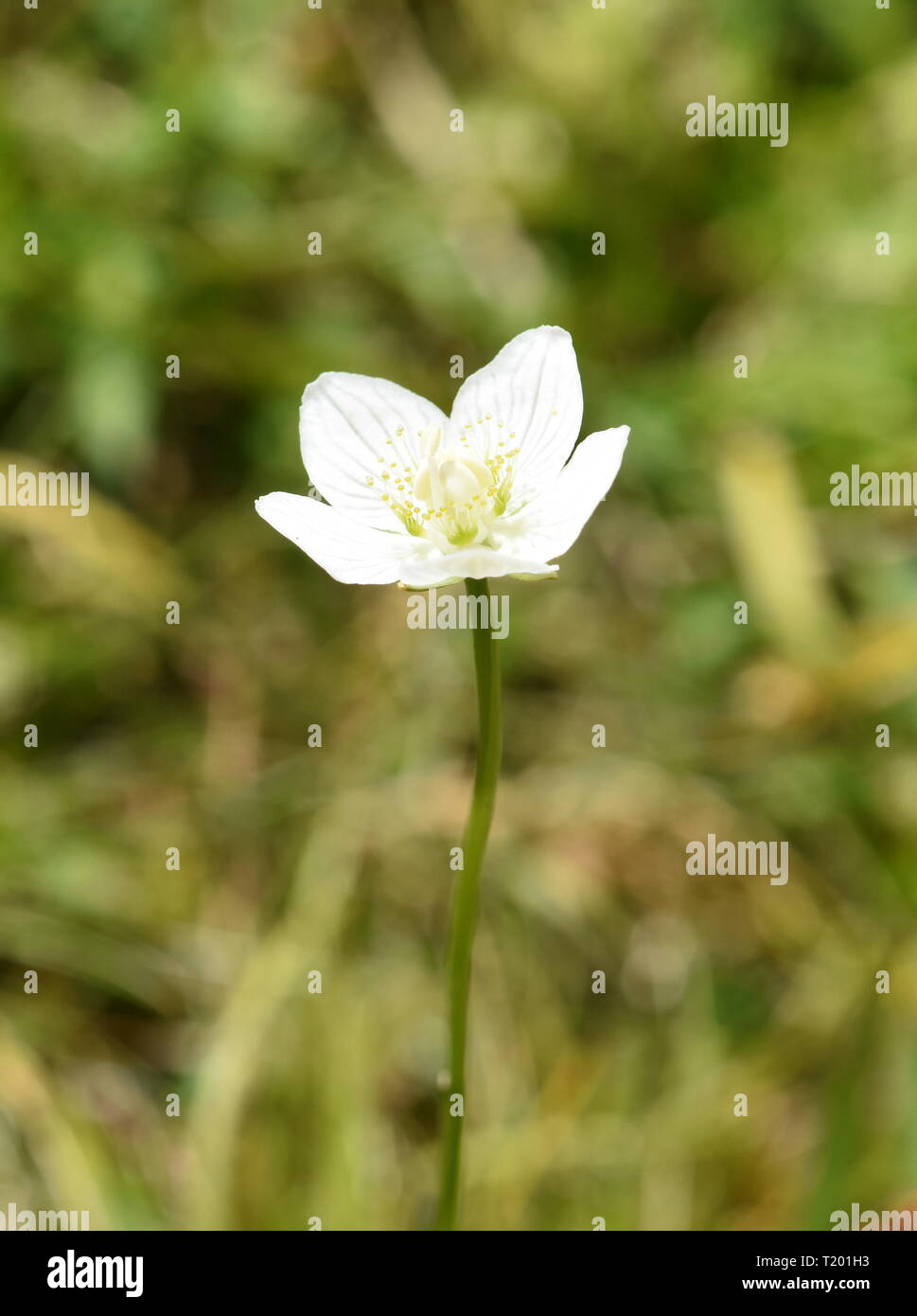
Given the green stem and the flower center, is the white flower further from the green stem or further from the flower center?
the green stem

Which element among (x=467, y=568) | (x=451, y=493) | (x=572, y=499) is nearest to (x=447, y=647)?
(x=451, y=493)

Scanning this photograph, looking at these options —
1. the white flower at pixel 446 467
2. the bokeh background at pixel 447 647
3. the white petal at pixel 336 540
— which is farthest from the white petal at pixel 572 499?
the bokeh background at pixel 447 647

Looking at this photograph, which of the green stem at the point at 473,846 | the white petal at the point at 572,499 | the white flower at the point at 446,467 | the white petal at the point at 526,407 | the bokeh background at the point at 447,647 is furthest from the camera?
the bokeh background at the point at 447,647

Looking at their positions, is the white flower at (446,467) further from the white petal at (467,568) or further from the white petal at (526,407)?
the white petal at (467,568)

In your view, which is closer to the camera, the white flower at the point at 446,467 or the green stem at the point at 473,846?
the green stem at the point at 473,846

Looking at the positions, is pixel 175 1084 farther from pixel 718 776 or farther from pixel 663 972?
pixel 718 776

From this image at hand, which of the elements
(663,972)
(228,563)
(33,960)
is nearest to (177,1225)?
(33,960)

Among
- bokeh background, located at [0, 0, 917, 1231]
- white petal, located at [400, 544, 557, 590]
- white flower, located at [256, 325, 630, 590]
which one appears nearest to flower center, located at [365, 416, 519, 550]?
white flower, located at [256, 325, 630, 590]

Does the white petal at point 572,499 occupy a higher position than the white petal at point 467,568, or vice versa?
the white petal at point 572,499
